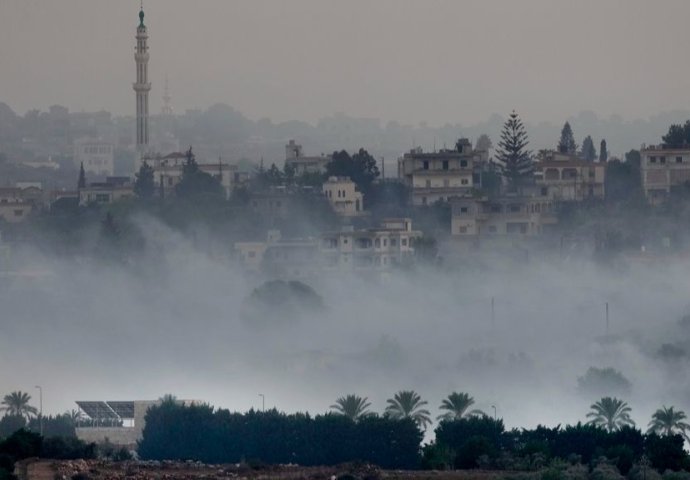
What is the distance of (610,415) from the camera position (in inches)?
2505

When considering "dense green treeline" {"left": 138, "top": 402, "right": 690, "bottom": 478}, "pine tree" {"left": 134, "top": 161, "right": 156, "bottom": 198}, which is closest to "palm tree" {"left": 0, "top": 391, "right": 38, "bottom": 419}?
"dense green treeline" {"left": 138, "top": 402, "right": 690, "bottom": 478}

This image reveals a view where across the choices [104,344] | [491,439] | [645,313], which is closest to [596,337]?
[645,313]

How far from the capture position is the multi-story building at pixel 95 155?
114375mm

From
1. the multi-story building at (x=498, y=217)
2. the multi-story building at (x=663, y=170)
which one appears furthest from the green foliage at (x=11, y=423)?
the multi-story building at (x=663, y=170)

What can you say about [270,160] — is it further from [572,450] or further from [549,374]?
[572,450]

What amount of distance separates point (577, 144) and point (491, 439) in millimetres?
54349

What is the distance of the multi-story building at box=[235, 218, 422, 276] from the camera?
90500 millimetres

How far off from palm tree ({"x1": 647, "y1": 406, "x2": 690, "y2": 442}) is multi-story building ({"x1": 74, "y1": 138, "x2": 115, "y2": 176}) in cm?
5295

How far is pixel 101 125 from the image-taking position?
387ft

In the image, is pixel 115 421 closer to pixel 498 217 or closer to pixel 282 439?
pixel 282 439

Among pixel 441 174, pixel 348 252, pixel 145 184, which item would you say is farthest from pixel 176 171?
pixel 348 252

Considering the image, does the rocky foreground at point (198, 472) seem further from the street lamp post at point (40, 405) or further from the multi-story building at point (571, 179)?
the multi-story building at point (571, 179)

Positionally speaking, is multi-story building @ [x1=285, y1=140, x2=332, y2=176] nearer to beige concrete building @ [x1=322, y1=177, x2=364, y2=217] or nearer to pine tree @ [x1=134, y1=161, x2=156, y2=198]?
beige concrete building @ [x1=322, y1=177, x2=364, y2=217]

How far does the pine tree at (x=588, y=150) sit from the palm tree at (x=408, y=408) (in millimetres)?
37983
